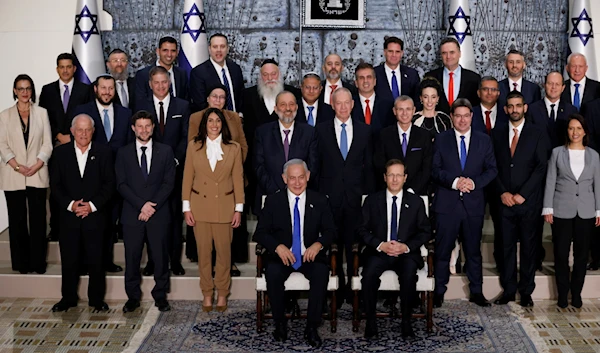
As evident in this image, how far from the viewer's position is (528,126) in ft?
21.3

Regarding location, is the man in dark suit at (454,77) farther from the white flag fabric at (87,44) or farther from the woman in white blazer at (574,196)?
the white flag fabric at (87,44)

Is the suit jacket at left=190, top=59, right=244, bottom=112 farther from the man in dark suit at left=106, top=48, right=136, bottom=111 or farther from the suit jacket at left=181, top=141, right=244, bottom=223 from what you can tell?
the suit jacket at left=181, top=141, right=244, bottom=223

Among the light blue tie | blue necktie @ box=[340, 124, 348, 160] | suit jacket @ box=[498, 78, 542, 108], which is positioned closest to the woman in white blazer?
suit jacket @ box=[498, 78, 542, 108]

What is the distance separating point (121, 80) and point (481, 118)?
2974 mm

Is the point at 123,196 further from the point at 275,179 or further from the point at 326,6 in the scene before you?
the point at 326,6

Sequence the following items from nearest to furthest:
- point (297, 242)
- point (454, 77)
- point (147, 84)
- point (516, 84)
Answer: point (297, 242) → point (147, 84) → point (516, 84) → point (454, 77)

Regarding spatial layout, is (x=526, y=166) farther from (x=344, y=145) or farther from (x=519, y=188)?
(x=344, y=145)

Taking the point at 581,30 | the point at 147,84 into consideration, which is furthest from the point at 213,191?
the point at 581,30

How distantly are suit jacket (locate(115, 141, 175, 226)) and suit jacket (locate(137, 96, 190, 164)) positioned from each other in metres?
0.35

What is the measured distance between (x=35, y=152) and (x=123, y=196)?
3.17ft

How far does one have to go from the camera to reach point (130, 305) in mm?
6406

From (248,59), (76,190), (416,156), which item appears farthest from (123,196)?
(248,59)

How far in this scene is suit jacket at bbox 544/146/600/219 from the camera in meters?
6.39

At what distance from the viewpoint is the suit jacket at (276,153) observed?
20.8 ft
